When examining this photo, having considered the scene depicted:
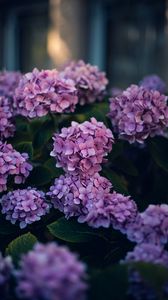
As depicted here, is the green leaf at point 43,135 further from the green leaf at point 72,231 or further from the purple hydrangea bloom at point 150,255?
the purple hydrangea bloom at point 150,255

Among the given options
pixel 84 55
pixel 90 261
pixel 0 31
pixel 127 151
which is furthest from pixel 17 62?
pixel 90 261

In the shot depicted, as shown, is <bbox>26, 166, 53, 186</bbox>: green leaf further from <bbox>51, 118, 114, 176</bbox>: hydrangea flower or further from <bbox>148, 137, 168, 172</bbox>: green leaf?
<bbox>148, 137, 168, 172</bbox>: green leaf

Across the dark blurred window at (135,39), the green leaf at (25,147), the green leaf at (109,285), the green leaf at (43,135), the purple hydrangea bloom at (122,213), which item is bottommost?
the green leaf at (109,285)

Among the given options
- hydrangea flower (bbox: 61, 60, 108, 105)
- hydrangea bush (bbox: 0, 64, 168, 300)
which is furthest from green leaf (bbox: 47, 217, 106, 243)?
hydrangea flower (bbox: 61, 60, 108, 105)

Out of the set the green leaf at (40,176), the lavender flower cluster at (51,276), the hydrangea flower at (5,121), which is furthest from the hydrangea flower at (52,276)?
the hydrangea flower at (5,121)

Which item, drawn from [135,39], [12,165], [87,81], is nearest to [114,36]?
[135,39]

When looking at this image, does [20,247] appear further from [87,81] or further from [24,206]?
[87,81]

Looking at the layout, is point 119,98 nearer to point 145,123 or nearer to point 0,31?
point 145,123
